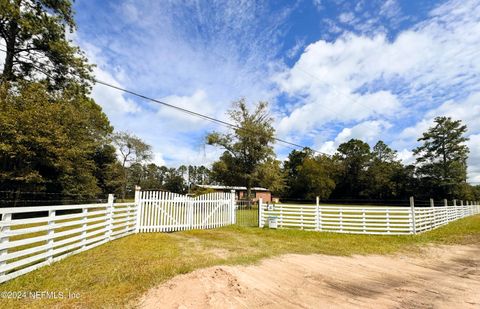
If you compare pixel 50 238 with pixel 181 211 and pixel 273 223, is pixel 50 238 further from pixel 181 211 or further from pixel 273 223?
pixel 273 223

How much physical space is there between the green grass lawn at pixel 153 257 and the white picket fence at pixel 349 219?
88 cm

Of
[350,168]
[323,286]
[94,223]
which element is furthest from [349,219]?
[350,168]

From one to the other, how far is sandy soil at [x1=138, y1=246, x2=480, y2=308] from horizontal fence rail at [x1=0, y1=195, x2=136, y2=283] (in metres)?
2.35

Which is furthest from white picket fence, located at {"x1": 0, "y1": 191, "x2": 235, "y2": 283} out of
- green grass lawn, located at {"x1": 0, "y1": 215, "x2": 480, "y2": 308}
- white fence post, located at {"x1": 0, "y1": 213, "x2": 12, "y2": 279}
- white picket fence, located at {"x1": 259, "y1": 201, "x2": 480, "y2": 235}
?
white picket fence, located at {"x1": 259, "y1": 201, "x2": 480, "y2": 235}

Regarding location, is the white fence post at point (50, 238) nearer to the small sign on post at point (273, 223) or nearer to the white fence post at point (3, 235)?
the white fence post at point (3, 235)

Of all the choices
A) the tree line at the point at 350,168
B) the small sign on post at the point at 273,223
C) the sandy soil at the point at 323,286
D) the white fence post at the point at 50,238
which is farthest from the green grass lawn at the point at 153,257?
the tree line at the point at 350,168

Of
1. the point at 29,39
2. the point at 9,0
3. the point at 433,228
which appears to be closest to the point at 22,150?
the point at 29,39

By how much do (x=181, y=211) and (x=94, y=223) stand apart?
3.12 metres

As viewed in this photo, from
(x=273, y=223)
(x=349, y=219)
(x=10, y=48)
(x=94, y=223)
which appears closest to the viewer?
(x=94, y=223)

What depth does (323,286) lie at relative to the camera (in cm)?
470

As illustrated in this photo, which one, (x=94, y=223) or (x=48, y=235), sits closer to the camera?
(x=48, y=235)

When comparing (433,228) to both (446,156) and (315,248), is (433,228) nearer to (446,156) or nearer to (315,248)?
(315,248)

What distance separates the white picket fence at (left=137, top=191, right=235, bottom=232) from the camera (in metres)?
10.1

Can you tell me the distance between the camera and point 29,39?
15312mm
